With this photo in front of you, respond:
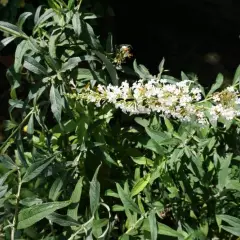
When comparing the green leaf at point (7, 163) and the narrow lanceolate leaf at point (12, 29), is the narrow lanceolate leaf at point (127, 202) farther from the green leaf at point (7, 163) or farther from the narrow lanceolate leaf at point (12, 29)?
the narrow lanceolate leaf at point (12, 29)

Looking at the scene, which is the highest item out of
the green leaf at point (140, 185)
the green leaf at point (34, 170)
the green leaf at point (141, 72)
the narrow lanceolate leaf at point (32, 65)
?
the narrow lanceolate leaf at point (32, 65)

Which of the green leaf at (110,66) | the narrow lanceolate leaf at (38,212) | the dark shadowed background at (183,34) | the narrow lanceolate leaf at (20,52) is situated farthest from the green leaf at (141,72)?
the dark shadowed background at (183,34)

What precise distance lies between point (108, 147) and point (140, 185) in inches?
7.5

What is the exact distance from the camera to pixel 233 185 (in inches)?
66.4

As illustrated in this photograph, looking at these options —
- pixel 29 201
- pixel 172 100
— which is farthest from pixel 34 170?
pixel 172 100

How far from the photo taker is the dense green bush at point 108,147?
57.2 inches

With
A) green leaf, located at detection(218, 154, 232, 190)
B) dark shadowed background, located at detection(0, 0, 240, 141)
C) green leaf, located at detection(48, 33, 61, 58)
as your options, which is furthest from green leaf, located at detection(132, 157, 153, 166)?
dark shadowed background, located at detection(0, 0, 240, 141)

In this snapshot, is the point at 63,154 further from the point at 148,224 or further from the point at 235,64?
the point at 235,64

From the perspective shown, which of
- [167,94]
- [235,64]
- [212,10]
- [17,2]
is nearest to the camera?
[167,94]

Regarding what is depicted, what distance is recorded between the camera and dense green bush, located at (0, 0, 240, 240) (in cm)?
145

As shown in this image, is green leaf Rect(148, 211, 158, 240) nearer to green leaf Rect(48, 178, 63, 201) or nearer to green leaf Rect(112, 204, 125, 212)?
green leaf Rect(112, 204, 125, 212)

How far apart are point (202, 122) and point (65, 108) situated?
43 centimetres

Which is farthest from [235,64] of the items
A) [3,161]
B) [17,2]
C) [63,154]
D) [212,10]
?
[3,161]

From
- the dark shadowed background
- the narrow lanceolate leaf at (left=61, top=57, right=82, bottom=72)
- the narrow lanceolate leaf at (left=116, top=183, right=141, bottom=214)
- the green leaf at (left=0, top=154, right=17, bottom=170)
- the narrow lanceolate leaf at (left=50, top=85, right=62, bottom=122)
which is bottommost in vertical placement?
the dark shadowed background
